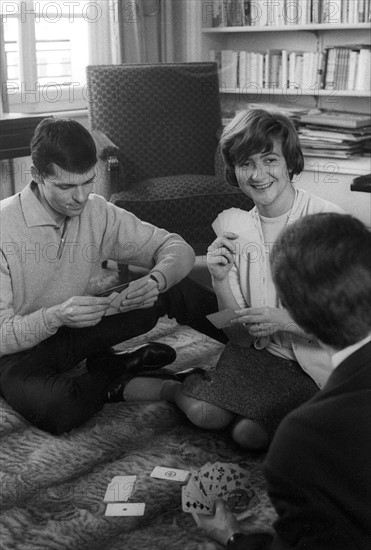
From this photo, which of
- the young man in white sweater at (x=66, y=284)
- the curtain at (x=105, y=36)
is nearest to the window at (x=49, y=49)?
the curtain at (x=105, y=36)

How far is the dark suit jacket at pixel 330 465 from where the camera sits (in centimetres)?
114

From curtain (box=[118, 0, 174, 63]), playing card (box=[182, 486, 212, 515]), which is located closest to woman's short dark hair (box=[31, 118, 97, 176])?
playing card (box=[182, 486, 212, 515])

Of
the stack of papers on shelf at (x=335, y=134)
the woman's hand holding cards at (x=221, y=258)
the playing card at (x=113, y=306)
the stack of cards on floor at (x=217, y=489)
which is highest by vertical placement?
the stack of papers on shelf at (x=335, y=134)

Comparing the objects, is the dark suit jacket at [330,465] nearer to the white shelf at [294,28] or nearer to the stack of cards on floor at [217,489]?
the stack of cards on floor at [217,489]

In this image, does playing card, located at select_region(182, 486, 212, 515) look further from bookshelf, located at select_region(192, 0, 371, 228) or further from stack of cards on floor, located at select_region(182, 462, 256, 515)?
bookshelf, located at select_region(192, 0, 371, 228)

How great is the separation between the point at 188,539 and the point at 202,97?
277cm

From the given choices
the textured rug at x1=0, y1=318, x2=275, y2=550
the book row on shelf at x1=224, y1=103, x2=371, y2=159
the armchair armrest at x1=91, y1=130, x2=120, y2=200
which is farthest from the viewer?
the book row on shelf at x1=224, y1=103, x2=371, y2=159

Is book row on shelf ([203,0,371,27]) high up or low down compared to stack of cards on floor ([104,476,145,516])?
up

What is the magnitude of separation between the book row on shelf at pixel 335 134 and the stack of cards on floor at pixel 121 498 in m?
2.77

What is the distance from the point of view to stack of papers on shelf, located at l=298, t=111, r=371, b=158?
4.15m

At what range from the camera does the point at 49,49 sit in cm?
431

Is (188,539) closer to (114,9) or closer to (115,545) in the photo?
(115,545)

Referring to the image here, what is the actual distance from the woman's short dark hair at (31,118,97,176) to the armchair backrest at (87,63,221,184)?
4.81 feet

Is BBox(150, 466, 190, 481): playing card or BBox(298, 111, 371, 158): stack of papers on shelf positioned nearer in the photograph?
BBox(150, 466, 190, 481): playing card
